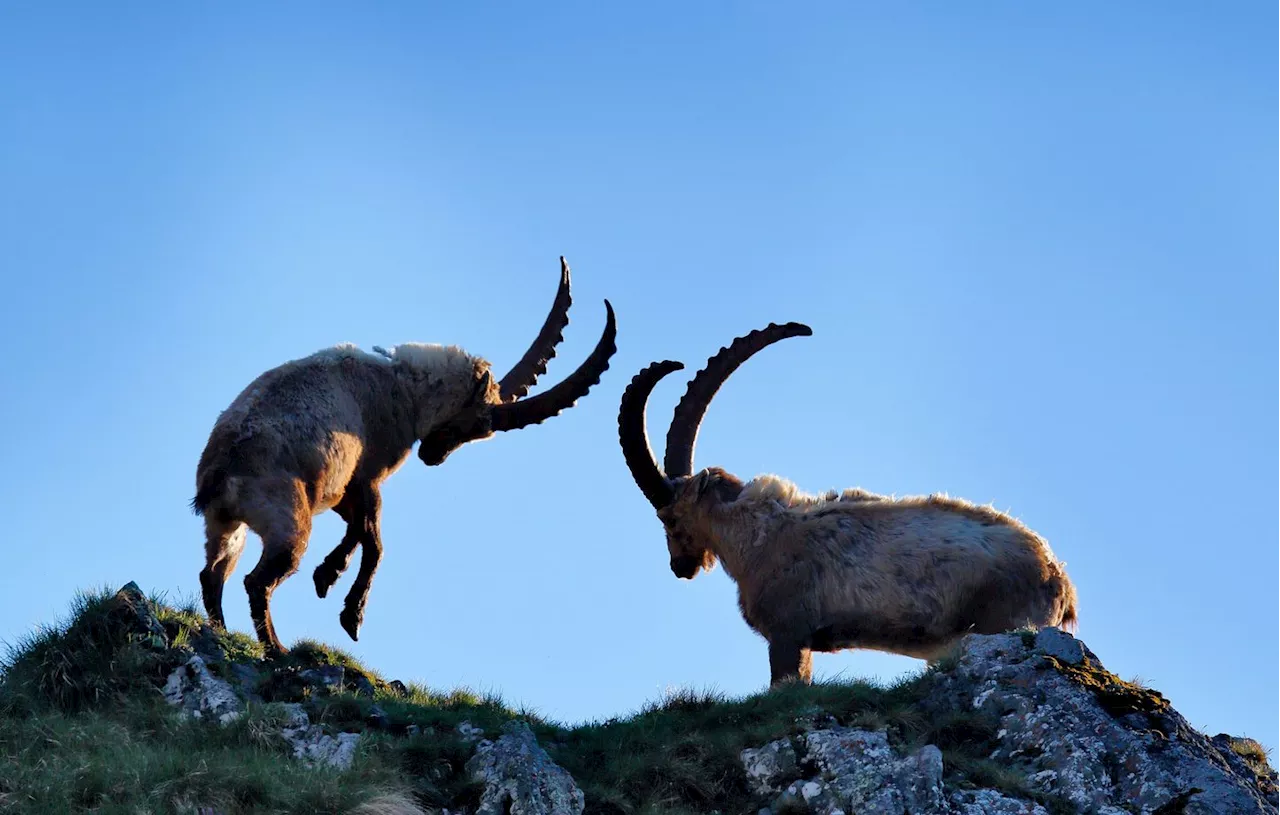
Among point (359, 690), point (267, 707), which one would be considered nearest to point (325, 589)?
point (359, 690)

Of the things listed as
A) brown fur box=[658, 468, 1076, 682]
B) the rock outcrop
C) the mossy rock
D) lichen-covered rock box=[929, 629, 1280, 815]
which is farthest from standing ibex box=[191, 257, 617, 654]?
the mossy rock

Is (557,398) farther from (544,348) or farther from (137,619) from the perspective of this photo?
(137,619)

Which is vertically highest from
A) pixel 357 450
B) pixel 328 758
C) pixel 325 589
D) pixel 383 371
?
pixel 383 371

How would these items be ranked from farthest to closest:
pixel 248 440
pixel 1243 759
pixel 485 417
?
pixel 485 417 < pixel 248 440 < pixel 1243 759

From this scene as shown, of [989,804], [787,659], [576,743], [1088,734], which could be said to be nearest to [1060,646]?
[1088,734]

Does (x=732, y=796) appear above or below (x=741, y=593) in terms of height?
below

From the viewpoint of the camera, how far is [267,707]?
10656mm

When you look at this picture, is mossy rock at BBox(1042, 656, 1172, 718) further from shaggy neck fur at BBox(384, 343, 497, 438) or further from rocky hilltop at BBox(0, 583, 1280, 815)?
shaggy neck fur at BBox(384, 343, 497, 438)

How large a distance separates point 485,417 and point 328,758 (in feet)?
19.2

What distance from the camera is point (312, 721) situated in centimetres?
1075

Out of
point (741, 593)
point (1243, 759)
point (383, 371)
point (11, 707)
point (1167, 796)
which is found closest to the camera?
A: point (1167, 796)

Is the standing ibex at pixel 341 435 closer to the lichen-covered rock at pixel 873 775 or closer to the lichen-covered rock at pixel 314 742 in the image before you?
the lichen-covered rock at pixel 314 742

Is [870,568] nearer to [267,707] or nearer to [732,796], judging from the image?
[732,796]

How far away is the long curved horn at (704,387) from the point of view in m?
15.0
